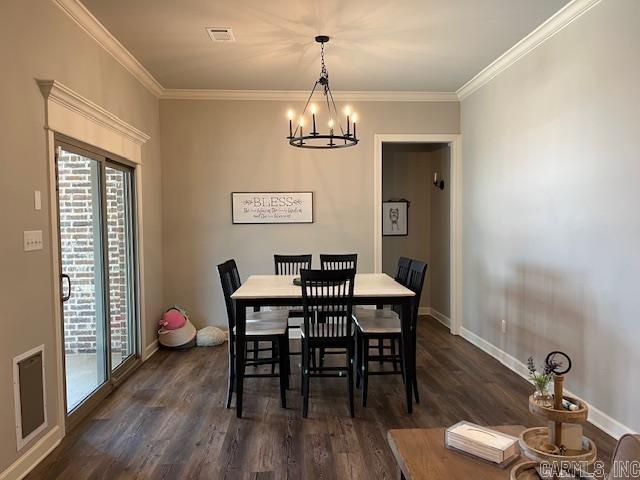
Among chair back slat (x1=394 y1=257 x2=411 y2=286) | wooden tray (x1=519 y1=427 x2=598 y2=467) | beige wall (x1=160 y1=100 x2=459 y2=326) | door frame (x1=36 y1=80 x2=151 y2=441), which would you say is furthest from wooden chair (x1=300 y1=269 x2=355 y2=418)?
beige wall (x1=160 y1=100 x2=459 y2=326)

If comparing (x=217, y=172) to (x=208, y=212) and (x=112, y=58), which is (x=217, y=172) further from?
(x=112, y=58)

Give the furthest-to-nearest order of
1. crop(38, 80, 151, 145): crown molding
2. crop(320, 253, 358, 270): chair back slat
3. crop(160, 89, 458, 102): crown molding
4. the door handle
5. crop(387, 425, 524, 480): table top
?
crop(160, 89, 458, 102): crown molding < crop(320, 253, 358, 270): chair back slat < the door handle < crop(38, 80, 151, 145): crown molding < crop(387, 425, 524, 480): table top

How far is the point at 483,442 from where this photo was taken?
1.67m

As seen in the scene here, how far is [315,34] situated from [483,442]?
10.1ft

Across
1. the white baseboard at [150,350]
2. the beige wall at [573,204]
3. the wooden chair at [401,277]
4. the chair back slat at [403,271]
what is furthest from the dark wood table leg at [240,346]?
the beige wall at [573,204]

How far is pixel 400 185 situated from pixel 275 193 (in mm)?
2037

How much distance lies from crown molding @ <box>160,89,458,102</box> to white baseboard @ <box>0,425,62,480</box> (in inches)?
143

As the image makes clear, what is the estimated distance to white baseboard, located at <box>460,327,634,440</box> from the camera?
110 inches

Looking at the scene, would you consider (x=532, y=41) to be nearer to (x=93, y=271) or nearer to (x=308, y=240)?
(x=308, y=240)

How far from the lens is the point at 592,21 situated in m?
3.01

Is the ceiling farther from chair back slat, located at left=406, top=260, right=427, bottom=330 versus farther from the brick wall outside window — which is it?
chair back slat, located at left=406, top=260, right=427, bottom=330

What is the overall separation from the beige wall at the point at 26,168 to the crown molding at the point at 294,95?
191 cm

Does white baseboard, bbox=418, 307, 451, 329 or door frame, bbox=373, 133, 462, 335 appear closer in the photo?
door frame, bbox=373, 133, 462, 335

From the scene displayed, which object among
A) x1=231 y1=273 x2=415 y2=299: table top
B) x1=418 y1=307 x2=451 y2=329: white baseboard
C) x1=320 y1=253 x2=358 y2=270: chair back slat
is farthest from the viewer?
x1=418 y1=307 x2=451 y2=329: white baseboard
